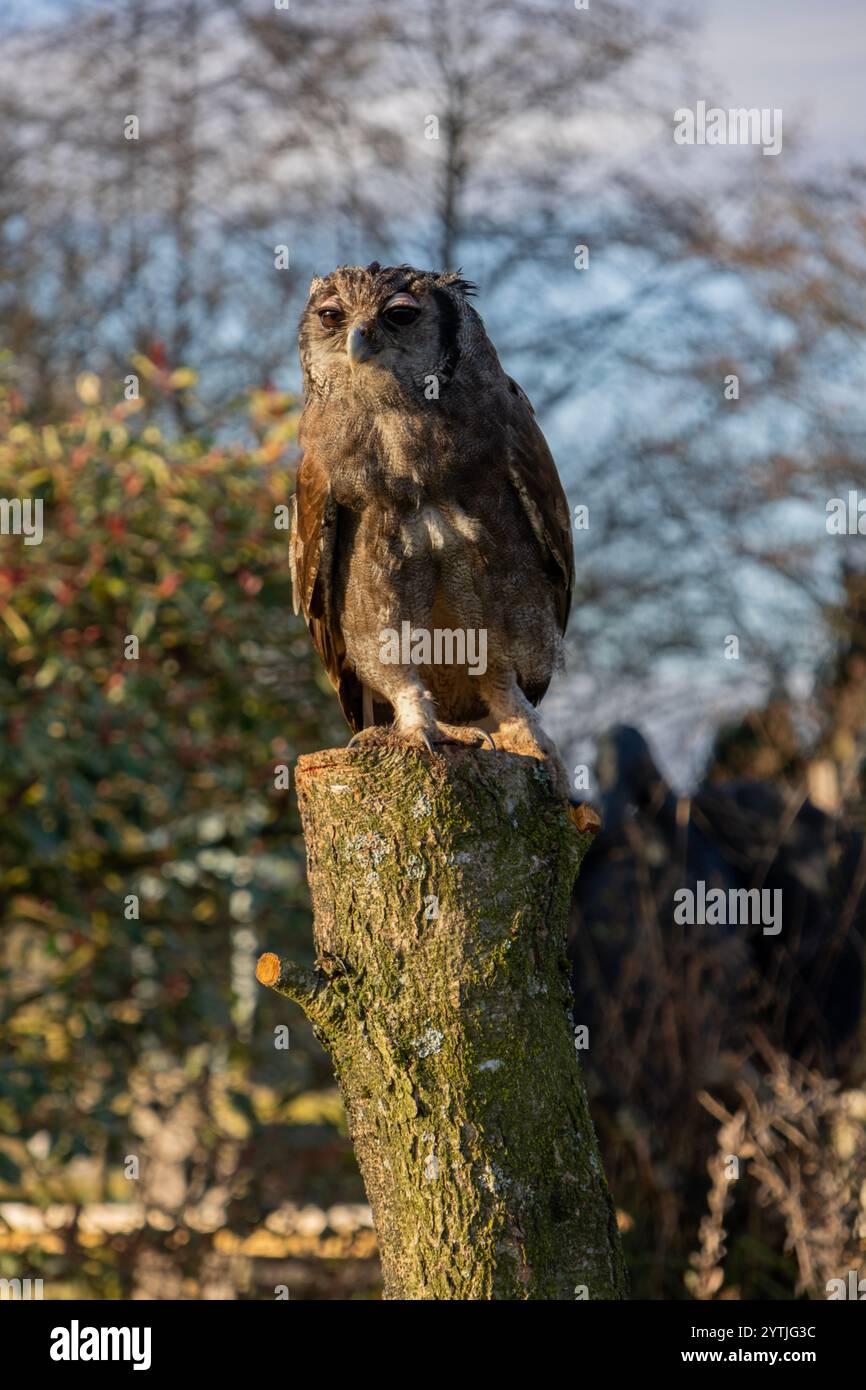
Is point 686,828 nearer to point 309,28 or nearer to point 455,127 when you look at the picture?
point 455,127

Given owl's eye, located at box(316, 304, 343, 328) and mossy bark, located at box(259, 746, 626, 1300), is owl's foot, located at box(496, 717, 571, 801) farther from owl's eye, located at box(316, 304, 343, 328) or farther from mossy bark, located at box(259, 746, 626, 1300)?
owl's eye, located at box(316, 304, 343, 328)

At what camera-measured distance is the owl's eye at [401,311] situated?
3480 millimetres

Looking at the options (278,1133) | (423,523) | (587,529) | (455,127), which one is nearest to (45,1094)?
(278,1133)

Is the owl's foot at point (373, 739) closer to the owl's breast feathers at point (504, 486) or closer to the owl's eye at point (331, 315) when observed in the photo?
the owl's breast feathers at point (504, 486)

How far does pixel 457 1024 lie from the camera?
270cm

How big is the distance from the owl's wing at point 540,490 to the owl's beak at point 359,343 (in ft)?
1.55

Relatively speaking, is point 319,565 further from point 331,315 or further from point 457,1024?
point 457,1024

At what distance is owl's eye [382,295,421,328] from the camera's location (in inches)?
137

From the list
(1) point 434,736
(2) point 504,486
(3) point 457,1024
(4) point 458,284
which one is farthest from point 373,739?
(4) point 458,284

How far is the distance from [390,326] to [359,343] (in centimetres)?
11

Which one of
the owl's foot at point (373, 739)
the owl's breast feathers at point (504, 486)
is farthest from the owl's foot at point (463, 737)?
the owl's breast feathers at point (504, 486)

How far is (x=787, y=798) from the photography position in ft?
21.0

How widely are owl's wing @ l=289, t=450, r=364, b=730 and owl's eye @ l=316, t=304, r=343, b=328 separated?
349 millimetres

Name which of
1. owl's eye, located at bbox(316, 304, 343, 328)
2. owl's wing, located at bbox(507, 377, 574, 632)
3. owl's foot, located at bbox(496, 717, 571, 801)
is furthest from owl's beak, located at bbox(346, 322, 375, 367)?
owl's foot, located at bbox(496, 717, 571, 801)
